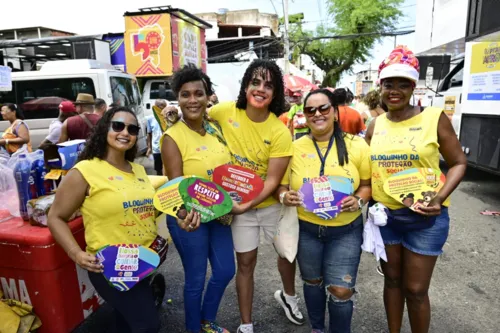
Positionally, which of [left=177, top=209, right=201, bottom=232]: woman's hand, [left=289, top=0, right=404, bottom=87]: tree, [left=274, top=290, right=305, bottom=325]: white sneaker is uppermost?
[left=289, top=0, right=404, bottom=87]: tree

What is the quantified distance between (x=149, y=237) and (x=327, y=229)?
1.02 metres

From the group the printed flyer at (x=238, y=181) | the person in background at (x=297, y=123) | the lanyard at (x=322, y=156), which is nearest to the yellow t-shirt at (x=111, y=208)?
the printed flyer at (x=238, y=181)

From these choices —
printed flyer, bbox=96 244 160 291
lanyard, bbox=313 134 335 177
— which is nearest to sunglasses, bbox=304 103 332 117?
lanyard, bbox=313 134 335 177

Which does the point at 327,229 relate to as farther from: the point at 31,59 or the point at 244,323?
the point at 31,59

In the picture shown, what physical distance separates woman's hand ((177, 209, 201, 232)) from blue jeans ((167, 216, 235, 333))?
0.16 metres

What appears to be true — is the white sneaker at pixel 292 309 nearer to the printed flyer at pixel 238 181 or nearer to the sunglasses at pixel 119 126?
the printed flyer at pixel 238 181

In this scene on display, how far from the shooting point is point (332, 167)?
2.11 m

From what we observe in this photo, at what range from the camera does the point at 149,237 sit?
2.04m

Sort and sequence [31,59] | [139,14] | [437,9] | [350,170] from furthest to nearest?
[31,59] → [139,14] → [437,9] → [350,170]

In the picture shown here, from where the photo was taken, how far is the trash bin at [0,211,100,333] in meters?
1.95

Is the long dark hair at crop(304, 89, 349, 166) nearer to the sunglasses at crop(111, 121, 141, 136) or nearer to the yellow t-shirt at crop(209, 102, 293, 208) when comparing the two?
the yellow t-shirt at crop(209, 102, 293, 208)

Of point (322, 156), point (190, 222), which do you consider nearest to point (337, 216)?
point (322, 156)

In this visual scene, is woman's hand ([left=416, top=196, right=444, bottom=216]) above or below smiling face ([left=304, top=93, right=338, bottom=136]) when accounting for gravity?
below

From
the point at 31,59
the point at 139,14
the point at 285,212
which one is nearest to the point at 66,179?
the point at 285,212
